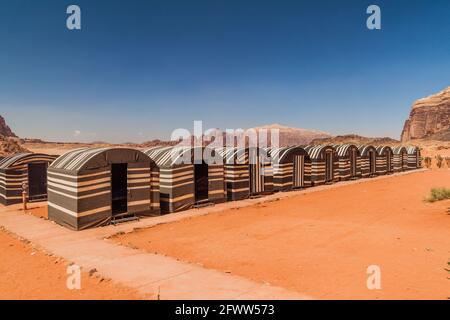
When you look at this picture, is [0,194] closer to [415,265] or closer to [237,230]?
[237,230]

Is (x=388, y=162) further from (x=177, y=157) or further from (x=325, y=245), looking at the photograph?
(x=325, y=245)

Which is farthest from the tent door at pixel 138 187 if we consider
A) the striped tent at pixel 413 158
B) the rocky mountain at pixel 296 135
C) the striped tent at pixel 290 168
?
the rocky mountain at pixel 296 135

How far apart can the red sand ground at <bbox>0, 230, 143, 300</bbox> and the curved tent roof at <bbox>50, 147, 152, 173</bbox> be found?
11.7ft

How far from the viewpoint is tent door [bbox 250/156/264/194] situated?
1992 centimetres

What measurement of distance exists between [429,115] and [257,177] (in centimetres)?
12950

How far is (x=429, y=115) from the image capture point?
124 meters

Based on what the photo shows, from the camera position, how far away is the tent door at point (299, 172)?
23.4 meters

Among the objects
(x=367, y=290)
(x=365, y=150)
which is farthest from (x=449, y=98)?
(x=367, y=290)

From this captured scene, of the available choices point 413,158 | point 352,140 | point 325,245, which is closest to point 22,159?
point 325,245

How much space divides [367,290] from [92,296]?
5.31 metres

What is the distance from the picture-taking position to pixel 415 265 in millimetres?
7672

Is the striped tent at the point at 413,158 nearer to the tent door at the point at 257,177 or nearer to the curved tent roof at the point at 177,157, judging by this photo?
the tent door at the point at 257,177

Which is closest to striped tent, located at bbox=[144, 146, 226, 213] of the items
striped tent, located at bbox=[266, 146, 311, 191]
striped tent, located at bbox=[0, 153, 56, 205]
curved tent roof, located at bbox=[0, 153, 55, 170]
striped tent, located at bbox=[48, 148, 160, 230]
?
striped tent, located at bbox=[48, 148, 160, 230]

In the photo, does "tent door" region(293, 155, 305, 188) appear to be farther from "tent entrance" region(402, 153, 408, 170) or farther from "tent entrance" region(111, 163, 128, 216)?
"tent entrance" region(402, 153, 408, 170)
